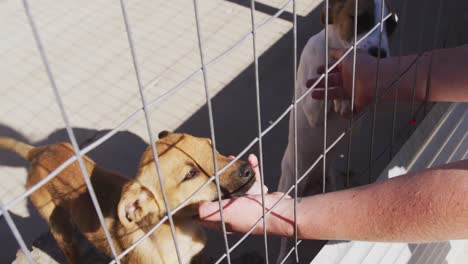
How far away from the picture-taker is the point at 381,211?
123 cm

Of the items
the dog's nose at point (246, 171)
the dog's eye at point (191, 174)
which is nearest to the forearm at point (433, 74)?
the dog's nose at point (246, 171)

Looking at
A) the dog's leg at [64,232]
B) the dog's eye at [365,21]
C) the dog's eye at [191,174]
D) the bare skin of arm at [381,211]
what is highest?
the bare skin of arm at [381,211]

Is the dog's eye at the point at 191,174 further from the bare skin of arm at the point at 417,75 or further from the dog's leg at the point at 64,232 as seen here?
the dog's leg at the point at 64,232

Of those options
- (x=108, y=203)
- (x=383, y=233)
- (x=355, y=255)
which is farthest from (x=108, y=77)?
(x=383, y=233)

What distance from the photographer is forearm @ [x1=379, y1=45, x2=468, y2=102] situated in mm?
1607

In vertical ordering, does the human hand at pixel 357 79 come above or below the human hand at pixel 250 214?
above

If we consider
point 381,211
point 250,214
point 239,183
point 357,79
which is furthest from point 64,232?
point 381,211

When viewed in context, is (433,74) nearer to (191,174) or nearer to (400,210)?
(400,210)

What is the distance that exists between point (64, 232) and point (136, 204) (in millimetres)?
990

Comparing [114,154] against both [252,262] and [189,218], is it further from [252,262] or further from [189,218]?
[189,218]

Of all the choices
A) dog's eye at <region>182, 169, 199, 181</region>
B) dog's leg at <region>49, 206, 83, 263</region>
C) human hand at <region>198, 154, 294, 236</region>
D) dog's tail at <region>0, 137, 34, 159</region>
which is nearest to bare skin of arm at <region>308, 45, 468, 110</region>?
human hand at <region>198, 154, 294, 236</region>

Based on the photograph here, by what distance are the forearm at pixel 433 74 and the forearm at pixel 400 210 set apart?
486 millimetres

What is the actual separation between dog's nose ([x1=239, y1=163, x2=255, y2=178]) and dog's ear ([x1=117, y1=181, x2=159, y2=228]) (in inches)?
13.8

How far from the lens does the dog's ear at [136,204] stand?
1.70 m
